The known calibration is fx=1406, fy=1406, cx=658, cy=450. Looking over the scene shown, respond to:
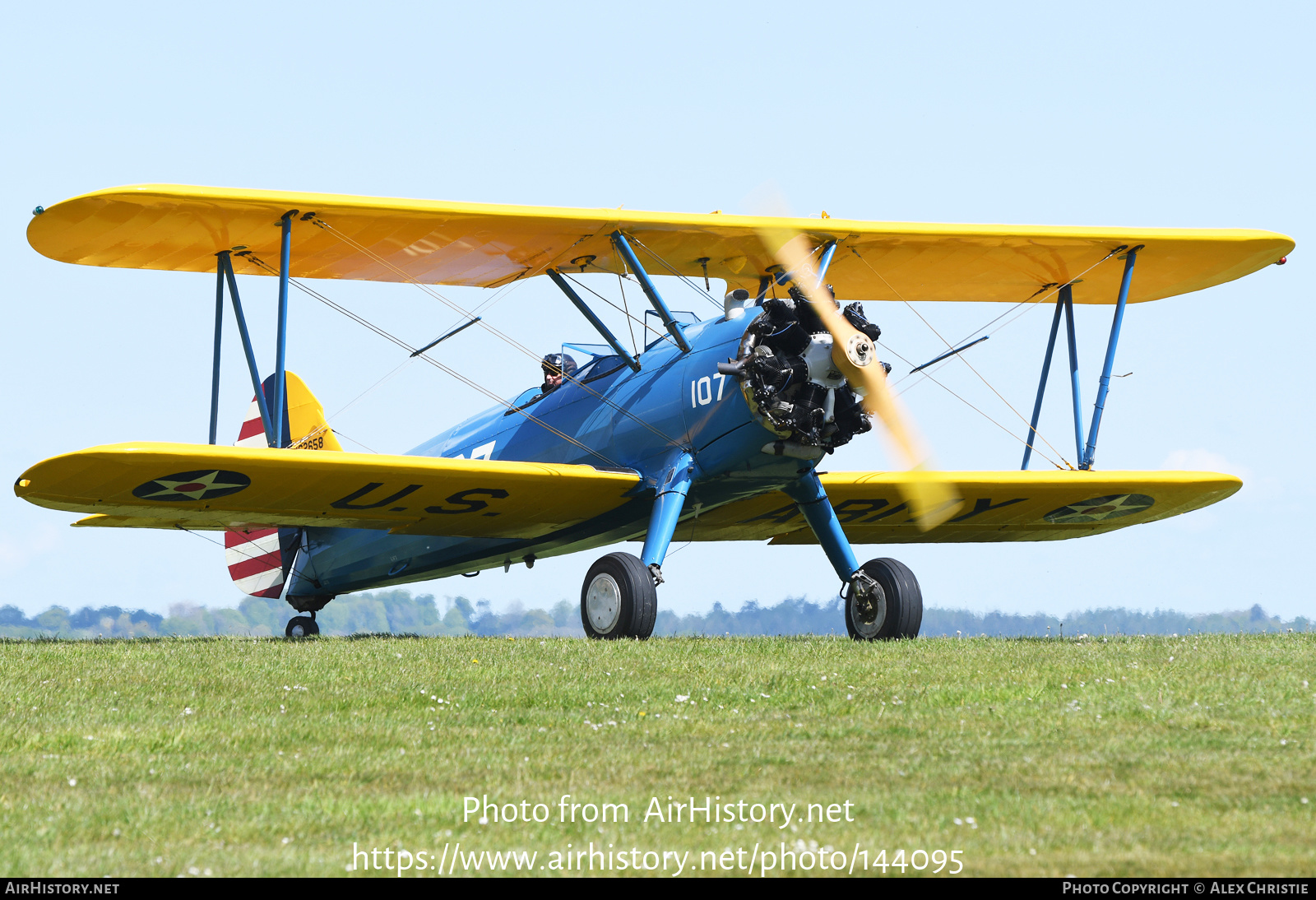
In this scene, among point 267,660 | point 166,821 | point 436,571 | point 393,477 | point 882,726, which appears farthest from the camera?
point 436,571

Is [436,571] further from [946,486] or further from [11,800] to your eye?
[11,800]

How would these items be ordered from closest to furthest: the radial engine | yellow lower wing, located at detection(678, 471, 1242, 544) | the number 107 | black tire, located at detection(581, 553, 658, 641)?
the radial engine, black tire, located at detection(581, 553, 658, 641), the number 107, yellow lower wing, located at detection(678, 471, 1242, 544)

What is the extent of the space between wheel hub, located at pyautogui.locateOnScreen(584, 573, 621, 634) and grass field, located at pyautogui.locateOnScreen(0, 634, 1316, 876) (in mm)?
1093

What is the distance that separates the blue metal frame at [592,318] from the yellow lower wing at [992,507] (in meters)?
1.67

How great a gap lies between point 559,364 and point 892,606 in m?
4.21

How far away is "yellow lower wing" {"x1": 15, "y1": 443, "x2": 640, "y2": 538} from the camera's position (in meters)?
11.1

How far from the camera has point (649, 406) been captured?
1247 centimetres

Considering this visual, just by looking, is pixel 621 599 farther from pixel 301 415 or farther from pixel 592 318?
pixel 301 415

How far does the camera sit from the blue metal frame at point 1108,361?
46.0 ft

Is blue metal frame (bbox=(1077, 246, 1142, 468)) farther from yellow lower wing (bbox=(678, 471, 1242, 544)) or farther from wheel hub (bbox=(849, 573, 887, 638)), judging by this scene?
wheel hub (bbox=(849, 573, 887, 638))

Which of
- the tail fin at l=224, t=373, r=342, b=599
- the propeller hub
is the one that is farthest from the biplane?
the tail fin at l=224, t=373, r=342, b=599

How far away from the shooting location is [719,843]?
A: 480 cm
